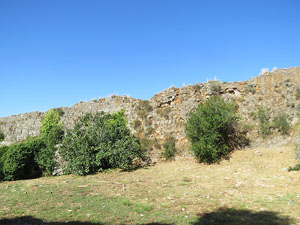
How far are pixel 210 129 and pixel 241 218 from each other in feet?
24.4

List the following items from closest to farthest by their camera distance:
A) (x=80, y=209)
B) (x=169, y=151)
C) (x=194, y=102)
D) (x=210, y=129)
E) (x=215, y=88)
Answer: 1. (x=80, y=209)
2. (x=210, y=129)
3. (x=169, y=151)
4. (x=215, y=88)
5. (x=194, y=102)

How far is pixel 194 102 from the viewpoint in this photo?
16844 mm

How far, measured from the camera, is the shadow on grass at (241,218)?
16.3 feet

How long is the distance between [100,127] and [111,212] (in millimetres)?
8291

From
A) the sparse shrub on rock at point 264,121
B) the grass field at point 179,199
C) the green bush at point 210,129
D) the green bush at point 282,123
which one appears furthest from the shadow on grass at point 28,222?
the green bush at point 282,123

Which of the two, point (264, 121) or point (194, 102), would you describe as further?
point (194, 102)

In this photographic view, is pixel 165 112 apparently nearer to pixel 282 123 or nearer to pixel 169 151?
pixel 169 151

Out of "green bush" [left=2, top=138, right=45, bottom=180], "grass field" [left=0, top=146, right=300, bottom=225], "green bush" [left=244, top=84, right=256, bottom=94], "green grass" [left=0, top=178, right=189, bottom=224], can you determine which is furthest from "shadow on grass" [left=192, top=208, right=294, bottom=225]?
"green bush" [left=244, top=84, right=256, bottom=94]

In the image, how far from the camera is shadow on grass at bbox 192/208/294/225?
16.3 feet

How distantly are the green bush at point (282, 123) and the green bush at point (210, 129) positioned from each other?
2.71 metres

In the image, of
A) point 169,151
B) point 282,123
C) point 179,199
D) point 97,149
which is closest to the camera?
point 179,199

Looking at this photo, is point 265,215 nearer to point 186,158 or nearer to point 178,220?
point 178,220

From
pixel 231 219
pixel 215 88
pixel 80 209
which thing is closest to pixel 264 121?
pixel 215 88

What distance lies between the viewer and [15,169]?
1225cm
